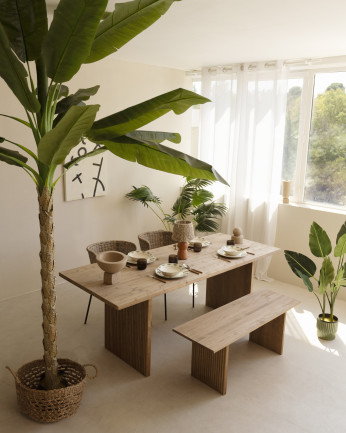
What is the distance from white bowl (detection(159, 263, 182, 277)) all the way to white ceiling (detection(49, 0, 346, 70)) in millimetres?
1929

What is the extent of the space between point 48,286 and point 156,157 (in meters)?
1.04

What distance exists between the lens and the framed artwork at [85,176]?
15.8 feet

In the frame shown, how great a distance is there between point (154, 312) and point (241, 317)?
129 centimetres

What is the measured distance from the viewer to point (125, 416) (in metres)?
2.87

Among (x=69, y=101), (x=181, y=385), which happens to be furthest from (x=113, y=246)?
(x=69, y=101)

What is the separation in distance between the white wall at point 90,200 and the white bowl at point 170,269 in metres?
1.81

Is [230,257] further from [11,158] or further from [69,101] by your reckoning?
[11,158]

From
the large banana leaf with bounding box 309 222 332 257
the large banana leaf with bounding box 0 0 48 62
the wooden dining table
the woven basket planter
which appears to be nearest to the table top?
the wooden dining table

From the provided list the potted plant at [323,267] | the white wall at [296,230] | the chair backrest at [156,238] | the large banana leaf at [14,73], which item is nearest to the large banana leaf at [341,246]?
the potted plant at [323,267]

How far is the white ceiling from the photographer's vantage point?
2881mm

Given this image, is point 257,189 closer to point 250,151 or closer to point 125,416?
Result: point 250,151

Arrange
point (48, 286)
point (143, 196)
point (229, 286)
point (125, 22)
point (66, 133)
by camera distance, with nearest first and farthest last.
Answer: point (66, 133) < point (125, 22) < point (48, 286) < point (229, 286) < point (143, 196)

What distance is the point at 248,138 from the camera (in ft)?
17.5

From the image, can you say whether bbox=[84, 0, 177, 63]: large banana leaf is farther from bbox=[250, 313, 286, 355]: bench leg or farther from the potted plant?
bbox=[250, 313, 286, 355]: bench leg
